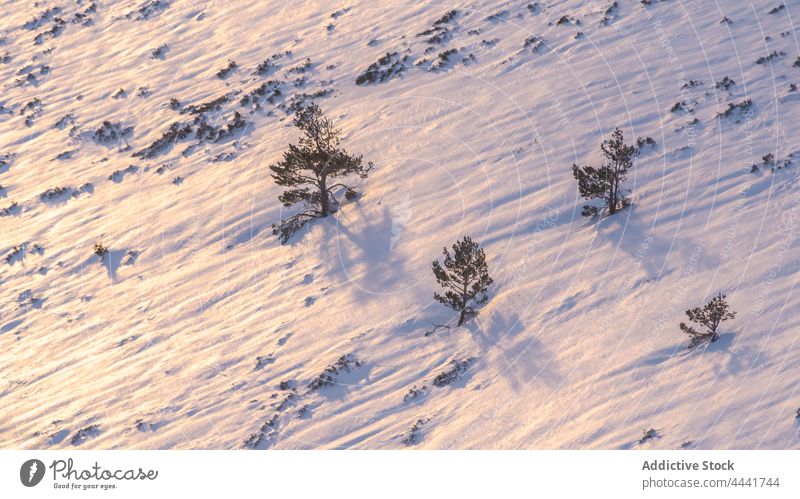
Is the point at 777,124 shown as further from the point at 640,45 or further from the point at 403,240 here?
the point at 403,240

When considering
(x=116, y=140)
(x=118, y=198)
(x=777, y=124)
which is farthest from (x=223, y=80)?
(x=777, y=124)

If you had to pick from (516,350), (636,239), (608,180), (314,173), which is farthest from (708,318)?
(314,173)

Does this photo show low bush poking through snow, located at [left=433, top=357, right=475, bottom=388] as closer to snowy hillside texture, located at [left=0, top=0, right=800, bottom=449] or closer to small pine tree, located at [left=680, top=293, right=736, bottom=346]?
snowy hillside texture, located at [left=0, top=0, right=800, bottom=449]

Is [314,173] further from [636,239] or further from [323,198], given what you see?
[636,239]
